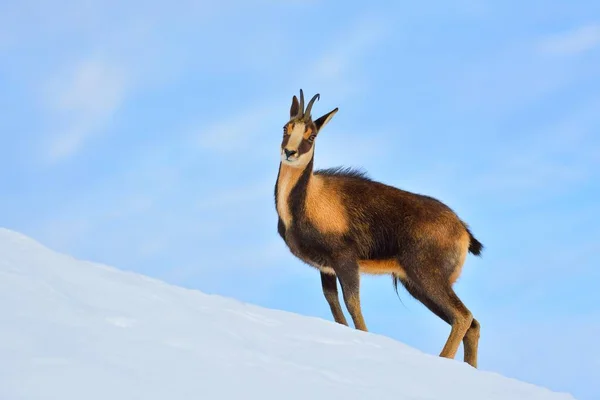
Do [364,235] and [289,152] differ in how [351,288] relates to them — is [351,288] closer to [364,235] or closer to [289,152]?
[364,235]

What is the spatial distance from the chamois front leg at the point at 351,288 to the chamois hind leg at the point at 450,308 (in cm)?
92

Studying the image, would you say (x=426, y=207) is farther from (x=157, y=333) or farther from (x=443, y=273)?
(x=157, y=333)

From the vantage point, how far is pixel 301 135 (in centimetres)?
1178

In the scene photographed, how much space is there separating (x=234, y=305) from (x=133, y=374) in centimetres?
Answer: 231

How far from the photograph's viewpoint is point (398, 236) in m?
12.0

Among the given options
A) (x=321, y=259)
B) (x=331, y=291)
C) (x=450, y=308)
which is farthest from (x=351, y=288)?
(x=450, y=308)

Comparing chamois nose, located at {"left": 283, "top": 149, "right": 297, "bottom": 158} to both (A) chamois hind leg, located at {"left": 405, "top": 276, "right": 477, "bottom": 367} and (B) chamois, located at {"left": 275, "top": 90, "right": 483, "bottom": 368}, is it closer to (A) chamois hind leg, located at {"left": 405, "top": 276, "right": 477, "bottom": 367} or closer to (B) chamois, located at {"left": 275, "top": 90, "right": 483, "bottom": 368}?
(B) chamois, located at {"left": 275, "top": 90, "right": 483, "bottom": 368}

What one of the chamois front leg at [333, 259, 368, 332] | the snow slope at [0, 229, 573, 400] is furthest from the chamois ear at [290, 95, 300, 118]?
the snow slope at [0, 229, 573, 400]

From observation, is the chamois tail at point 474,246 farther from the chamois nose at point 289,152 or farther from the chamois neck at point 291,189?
the chamois nose at point 289,152

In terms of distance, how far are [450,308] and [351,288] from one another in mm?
1413

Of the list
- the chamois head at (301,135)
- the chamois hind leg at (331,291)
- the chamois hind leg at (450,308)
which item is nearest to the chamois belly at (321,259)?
the chamois hind leg at (331,291)

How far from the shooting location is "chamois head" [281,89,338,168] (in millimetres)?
11703

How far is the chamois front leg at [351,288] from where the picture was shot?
11.5 meters

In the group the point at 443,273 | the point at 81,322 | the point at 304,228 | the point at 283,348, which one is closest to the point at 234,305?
the point at 283,348
